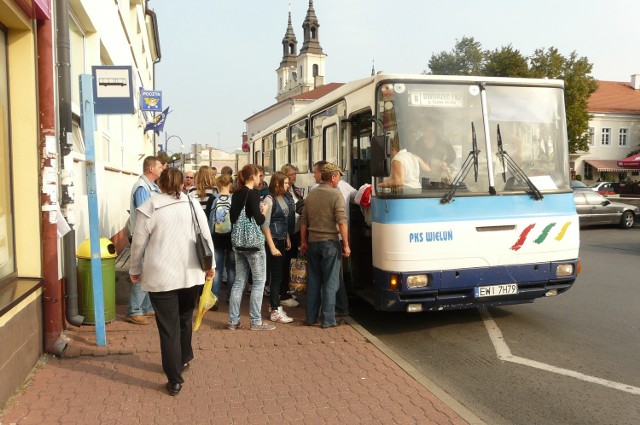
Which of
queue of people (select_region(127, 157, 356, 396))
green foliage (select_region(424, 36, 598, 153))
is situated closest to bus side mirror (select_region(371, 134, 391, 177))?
queue of people (select_region(127, 157, 356, 396))

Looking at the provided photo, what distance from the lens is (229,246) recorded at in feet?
26.2

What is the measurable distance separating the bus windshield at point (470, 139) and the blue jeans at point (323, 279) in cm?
94

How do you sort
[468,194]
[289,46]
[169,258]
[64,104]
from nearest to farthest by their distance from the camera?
[169,258], [64,104], [468,194], [289,46]

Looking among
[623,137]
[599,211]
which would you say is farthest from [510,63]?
[599,211]

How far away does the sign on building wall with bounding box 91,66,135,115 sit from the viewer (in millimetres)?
6098

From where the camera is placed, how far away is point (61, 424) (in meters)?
4.22

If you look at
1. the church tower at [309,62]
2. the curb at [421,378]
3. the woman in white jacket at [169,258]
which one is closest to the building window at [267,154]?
the curb at [421,378]

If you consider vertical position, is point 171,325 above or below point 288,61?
below

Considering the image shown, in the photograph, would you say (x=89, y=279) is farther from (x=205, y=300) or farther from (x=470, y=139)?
(x=470, y=139)

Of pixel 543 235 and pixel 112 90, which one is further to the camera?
pixel 543 235

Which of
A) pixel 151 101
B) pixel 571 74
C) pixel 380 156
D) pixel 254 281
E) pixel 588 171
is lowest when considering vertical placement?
pixel 254 281

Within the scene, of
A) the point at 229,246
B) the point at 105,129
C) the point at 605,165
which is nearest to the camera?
the point at 229,246

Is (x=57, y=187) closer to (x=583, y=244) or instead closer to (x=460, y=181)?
(x=460, y=181)

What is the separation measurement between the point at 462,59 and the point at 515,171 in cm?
6895
